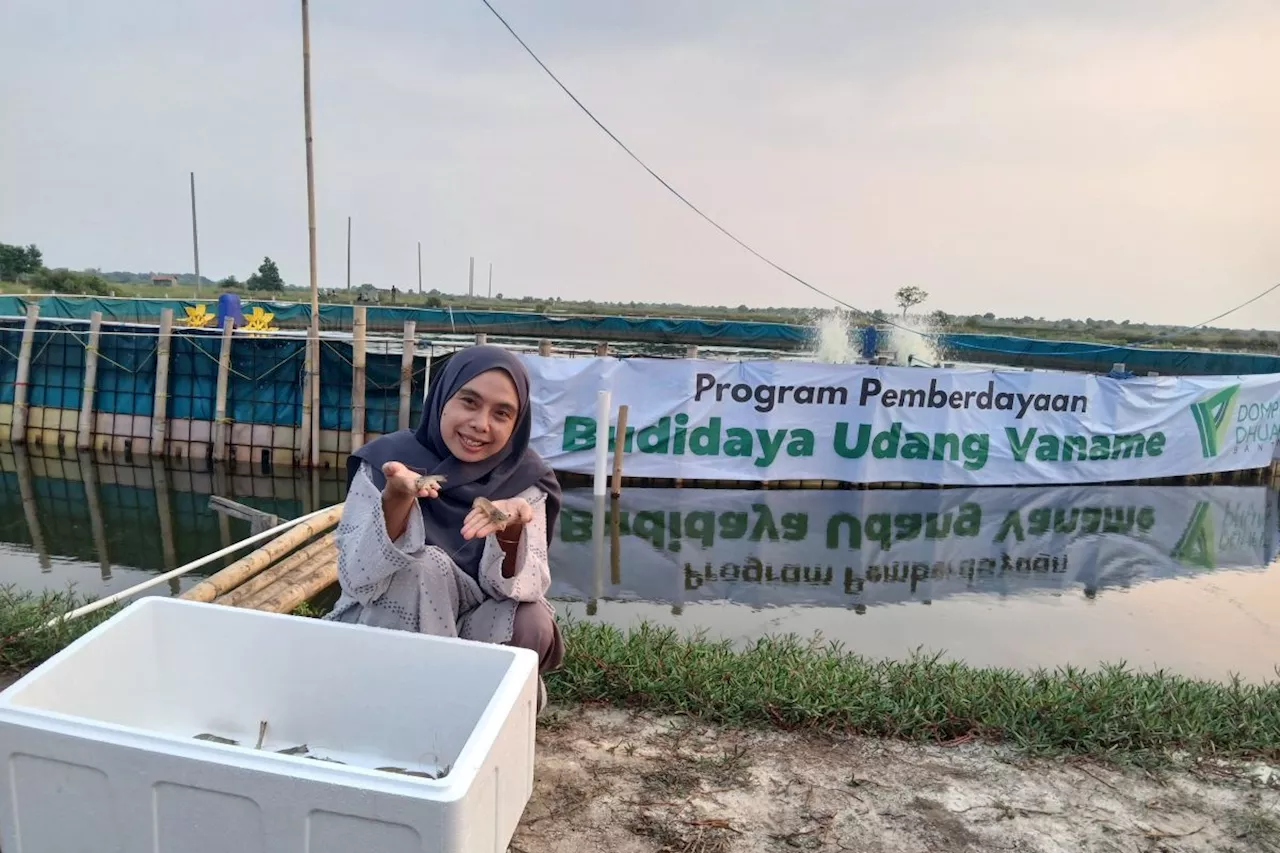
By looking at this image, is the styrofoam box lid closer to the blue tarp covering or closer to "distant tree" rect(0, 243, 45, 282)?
the blue tarp covering

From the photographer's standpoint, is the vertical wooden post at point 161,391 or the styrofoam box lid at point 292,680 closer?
the styrofoam box lid at point 292,680

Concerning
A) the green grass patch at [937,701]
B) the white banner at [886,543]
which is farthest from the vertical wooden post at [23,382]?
the green grass patch at [937,701]

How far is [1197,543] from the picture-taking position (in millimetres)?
8820

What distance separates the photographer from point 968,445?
1055cm

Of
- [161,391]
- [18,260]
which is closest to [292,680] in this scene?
[161,391]

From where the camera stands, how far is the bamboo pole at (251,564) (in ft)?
14.3

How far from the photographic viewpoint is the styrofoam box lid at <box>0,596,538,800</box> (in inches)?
79.8

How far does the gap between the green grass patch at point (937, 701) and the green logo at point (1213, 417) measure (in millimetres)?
9807

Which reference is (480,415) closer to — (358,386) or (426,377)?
(426,377)

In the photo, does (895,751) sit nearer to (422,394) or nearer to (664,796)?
(664,796)

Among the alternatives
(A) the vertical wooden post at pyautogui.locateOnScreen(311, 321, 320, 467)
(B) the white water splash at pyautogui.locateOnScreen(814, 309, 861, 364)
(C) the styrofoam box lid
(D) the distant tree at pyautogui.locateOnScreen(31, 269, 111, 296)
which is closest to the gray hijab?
(C) the styrofoam box lid

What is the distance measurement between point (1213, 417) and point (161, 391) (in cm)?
1538

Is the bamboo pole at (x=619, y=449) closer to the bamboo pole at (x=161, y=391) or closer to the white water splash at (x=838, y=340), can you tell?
the bamboo pole at (x=161, y=391)

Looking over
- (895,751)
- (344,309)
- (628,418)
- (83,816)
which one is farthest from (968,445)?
(344,309)
